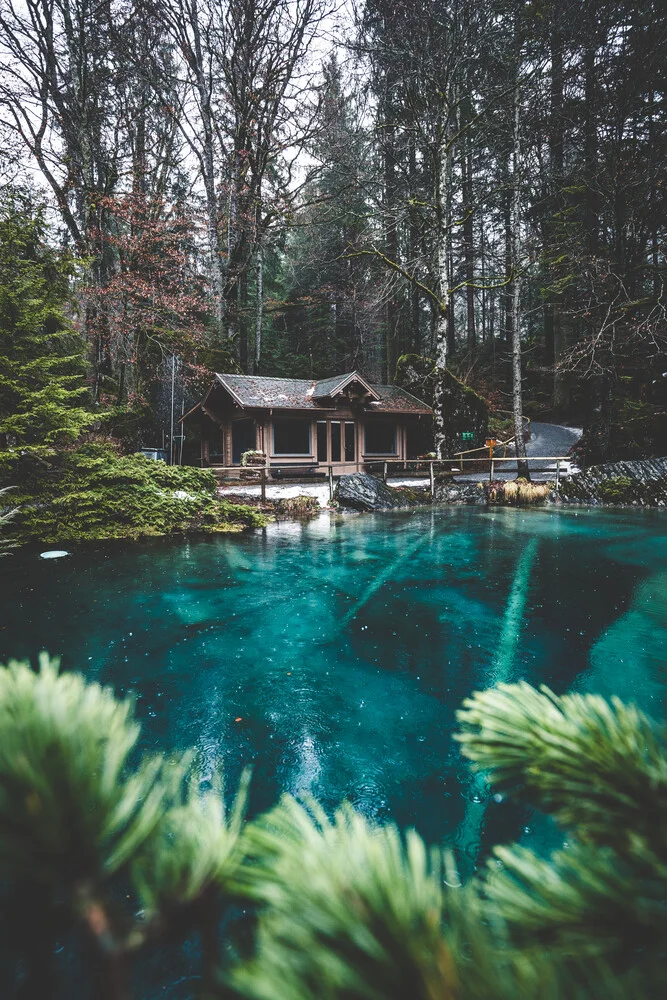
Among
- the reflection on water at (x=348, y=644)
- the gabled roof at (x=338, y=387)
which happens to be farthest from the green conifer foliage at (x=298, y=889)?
the gabled roof at (x=338, y=387)

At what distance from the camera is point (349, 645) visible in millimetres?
4770

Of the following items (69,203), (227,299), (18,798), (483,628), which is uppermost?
(69,203)

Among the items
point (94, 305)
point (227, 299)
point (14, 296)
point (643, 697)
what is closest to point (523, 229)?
point (227, 299)

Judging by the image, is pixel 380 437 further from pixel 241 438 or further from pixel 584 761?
pixel 584 761

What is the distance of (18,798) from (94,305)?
2315 centimetres

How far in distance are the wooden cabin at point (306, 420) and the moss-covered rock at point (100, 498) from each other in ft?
33.4

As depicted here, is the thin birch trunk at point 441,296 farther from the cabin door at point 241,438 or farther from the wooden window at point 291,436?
the cabin door at point 241,438

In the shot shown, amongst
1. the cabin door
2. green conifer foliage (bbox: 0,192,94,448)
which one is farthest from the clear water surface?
the cabin door

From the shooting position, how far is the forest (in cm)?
1778

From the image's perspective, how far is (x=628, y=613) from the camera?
5.52 m

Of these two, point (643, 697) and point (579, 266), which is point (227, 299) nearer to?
point (579, 266)

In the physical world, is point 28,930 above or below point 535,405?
below

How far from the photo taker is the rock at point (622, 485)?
52.0 feet

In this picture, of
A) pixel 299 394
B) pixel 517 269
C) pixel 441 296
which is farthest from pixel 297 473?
pixel 517 269
